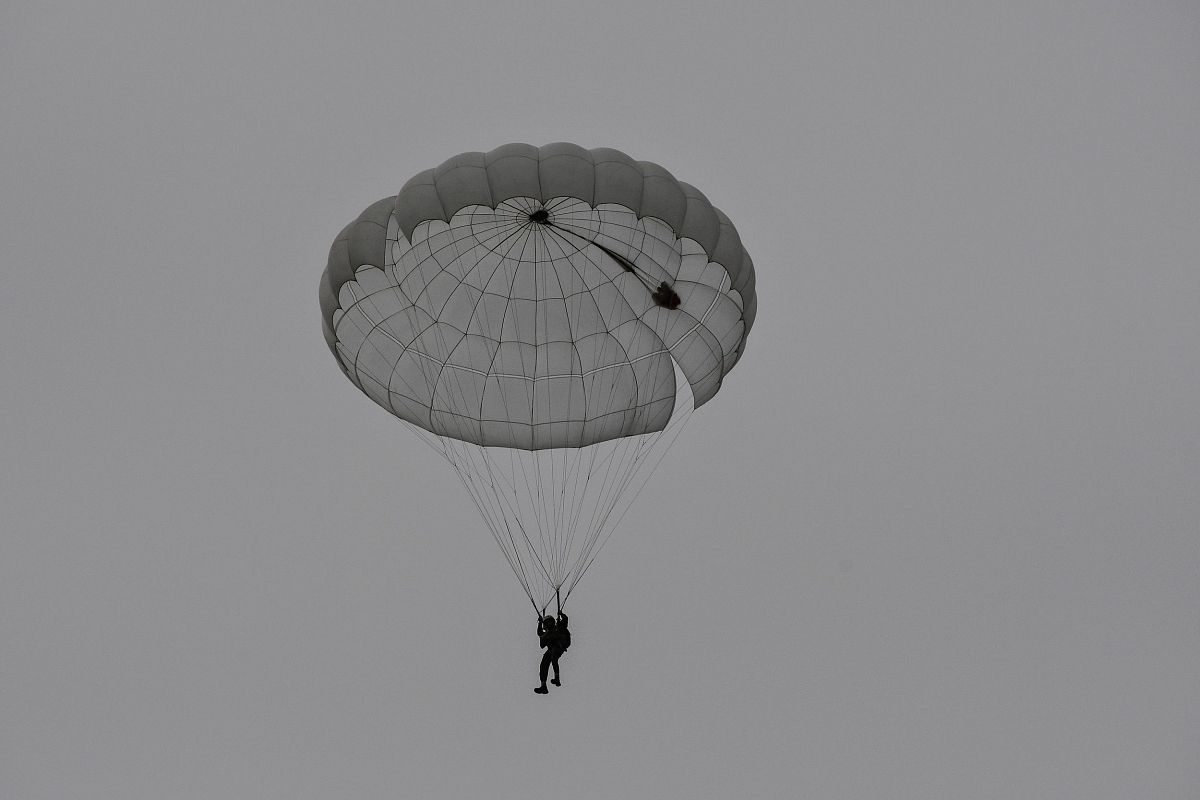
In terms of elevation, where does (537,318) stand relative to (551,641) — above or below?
above

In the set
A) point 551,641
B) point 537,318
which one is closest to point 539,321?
point 537,318

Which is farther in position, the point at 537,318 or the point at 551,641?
the point at 537,318

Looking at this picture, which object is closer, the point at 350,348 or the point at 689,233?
the point at 689,233

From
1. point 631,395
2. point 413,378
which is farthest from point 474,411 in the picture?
point 631,395

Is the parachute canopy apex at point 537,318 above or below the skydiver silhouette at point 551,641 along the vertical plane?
above

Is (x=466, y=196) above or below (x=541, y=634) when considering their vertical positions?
above

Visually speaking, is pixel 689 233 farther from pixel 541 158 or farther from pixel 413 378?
pixel 413 378

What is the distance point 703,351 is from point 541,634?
4.48m

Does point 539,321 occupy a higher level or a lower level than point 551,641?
higher

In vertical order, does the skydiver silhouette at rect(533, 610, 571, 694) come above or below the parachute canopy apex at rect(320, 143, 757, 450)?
below

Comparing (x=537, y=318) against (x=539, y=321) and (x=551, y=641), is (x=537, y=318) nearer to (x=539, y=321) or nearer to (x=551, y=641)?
(x=539, y=321)

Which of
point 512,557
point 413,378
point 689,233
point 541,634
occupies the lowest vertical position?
point 541,634

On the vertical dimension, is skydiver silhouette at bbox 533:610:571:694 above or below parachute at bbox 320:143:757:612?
below

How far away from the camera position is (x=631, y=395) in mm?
18531
